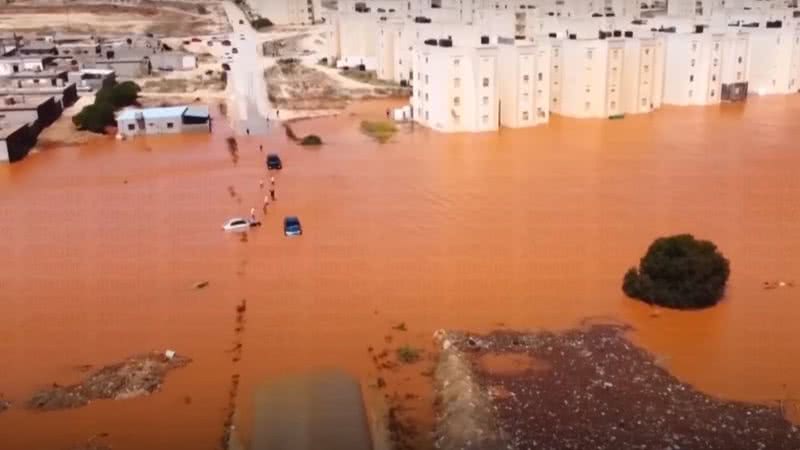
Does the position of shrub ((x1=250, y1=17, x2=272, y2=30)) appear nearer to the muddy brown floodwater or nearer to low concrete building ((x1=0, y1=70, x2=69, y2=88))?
low concrete building ((x1=0, y1=70, x2=69, y2=88))

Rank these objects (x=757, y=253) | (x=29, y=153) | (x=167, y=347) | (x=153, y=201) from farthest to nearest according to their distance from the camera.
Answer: (x=29, y=153)
(x=153, y=201)
(x=757, y=253)
(x=167, y=347)

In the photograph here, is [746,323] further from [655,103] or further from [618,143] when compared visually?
[655,103]

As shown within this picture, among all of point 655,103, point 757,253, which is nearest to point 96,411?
point 757,253

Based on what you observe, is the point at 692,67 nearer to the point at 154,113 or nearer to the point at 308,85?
the point at 308,85

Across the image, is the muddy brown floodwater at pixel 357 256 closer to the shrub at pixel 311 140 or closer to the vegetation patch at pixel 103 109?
the shrub at pixel 311 140

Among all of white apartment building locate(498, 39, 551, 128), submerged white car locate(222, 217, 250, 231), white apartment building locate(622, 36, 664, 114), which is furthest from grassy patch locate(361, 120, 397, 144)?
submerged white car locate(222, 217, 250, 231)

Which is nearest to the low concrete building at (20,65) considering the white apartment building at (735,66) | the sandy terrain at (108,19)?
the sandy terrain at (108,19)
